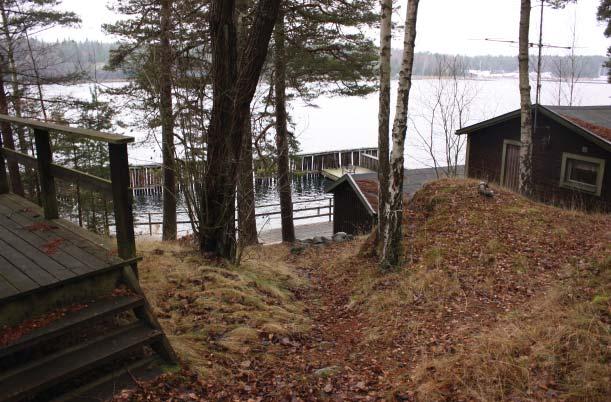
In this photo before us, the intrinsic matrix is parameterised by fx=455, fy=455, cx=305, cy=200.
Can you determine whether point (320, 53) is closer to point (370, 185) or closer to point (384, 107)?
point (370, 185)

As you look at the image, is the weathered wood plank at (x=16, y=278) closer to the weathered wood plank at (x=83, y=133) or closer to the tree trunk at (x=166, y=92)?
the weathered wood plank at (x=83, y=133)

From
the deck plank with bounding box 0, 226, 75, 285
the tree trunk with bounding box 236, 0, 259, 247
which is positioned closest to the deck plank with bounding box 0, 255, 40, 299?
the deck plank with bounding box 0, 226, 75, 285

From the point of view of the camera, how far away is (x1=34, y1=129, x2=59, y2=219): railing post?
4.43 m

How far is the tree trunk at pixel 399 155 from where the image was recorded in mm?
6645

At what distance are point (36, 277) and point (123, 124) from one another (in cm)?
1222

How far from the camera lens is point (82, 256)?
12.8 ft

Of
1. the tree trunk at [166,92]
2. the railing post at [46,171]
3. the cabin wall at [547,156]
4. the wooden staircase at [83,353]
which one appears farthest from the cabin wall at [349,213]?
the wooden staircase at [83,353]

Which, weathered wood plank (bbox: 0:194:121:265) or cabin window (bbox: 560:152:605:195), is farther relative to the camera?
cabin window (bbox: 560:152:605:195)

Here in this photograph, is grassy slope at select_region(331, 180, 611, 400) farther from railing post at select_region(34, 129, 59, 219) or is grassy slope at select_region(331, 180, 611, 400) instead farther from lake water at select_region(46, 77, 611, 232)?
lake water at select_region(46, 77, 611, 232)

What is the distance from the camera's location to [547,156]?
14773mm

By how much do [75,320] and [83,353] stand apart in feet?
0.80

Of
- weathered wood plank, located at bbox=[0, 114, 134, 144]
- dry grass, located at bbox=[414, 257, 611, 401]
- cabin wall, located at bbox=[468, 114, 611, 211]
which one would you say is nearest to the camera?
dry grass, located at bbox=[414, 257, 611, 401]

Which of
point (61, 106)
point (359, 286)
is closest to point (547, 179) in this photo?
point (359, 286)

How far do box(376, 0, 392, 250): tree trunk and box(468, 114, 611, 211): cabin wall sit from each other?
7132mm
